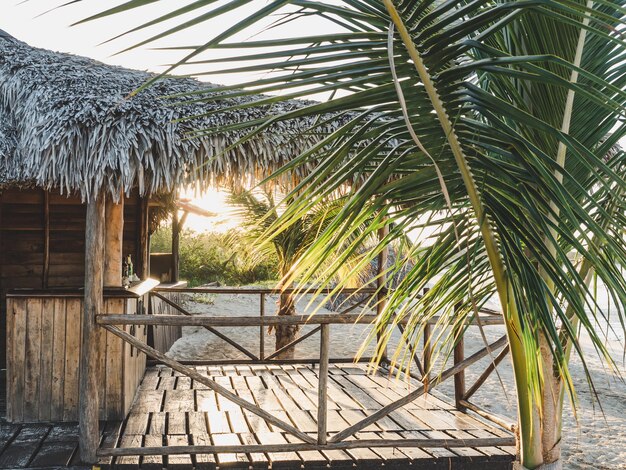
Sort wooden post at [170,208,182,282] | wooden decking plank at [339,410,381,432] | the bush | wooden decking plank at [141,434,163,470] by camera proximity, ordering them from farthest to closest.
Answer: the bush → wooden post at [170,208,182,282] → wooden decking plank at [339,410,381,432] → wooden decking plank at [141,434,163,470]

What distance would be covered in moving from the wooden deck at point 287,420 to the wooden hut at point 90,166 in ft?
1.30

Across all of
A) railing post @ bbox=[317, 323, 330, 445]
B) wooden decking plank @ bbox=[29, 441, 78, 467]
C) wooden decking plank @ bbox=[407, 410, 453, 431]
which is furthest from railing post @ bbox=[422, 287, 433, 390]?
wooden decking plank @ bbox=[29, 441, 78, 467]

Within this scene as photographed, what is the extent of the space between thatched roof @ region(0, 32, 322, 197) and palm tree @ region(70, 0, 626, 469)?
181cm

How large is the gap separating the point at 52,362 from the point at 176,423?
1.06 metres

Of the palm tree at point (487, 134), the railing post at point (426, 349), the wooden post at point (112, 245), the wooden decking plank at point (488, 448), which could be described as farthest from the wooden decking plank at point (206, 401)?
the palm tree at point (487, 134)

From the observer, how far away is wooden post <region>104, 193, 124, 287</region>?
4535 mm

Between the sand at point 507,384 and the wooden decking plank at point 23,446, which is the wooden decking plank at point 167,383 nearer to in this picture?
the wooden decking plank at point 23,446

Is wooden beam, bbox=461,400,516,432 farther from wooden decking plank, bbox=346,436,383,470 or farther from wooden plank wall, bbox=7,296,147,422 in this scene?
wooden plank wall, bbox=7,296,147,422

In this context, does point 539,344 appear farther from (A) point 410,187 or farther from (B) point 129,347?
(B) point 129,347

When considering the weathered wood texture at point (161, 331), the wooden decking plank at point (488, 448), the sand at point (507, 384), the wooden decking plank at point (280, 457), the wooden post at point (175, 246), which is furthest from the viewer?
the wooden post at point (175, 246)

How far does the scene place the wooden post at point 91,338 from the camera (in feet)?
11.2

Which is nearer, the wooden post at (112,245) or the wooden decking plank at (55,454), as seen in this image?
the wooden decking plank at (55,454)

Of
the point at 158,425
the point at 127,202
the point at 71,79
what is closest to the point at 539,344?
the point at 158,425

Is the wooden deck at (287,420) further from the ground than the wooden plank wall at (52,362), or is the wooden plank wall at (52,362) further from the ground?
the wooden plank wall at (52,362)
